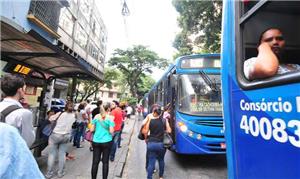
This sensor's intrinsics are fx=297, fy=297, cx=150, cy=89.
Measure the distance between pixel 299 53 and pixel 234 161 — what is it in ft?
3.70

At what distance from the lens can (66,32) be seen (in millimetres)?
19703

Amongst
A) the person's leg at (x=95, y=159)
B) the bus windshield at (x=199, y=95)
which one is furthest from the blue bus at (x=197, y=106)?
the person's leg at (x=95, y=159)

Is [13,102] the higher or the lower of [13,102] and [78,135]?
the higher

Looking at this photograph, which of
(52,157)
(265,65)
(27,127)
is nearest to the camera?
(265,65)

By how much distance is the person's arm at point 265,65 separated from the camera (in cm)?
202

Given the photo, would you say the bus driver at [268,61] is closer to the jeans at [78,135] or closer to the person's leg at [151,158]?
the person's leg at [151,158]

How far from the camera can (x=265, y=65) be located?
2.04 metres

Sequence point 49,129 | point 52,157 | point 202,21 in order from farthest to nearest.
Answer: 1. point 202,21
2. point 49,129
3. point 52,157

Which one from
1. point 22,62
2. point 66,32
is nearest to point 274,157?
point 22,62

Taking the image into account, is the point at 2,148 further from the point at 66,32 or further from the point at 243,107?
Answer: the point at 66,32

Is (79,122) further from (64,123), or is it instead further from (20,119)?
(20,119)

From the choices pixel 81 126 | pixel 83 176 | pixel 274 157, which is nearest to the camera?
pixel 274 157

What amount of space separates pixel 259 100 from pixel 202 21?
2056 centimetres

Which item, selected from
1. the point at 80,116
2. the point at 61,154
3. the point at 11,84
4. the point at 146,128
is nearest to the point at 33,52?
the point at 61,154
